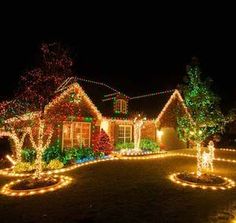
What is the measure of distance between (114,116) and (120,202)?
16.3 meters

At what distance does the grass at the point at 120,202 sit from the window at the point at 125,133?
41.1 feet

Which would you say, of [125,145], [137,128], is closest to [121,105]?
[137,128]

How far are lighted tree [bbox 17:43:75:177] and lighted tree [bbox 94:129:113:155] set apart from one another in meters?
8.63

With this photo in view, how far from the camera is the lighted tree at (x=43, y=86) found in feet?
41.5

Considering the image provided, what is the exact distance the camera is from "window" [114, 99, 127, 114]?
26462 millimetres

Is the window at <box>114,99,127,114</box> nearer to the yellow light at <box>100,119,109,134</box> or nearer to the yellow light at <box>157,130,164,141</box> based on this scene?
the yellow light at <box>100,119,109,134</box>

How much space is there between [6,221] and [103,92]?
21565 millimetres

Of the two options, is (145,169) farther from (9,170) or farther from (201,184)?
(9,170)

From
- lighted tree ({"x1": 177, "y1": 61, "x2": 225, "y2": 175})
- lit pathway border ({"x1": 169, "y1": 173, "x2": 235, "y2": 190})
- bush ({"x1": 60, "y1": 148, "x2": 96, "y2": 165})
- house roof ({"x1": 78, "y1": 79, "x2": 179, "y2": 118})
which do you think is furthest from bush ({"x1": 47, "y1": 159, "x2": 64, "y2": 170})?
house roof ({"x1": 78, "y1": 79, "x2": 179, "y2": 118})

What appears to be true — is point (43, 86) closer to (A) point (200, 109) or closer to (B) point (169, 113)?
(A) point (200, 109)

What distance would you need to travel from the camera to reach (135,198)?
33.1ft

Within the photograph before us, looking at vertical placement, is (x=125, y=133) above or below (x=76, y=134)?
above

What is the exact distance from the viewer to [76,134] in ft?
74.9

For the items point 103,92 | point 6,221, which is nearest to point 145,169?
point 6,221
